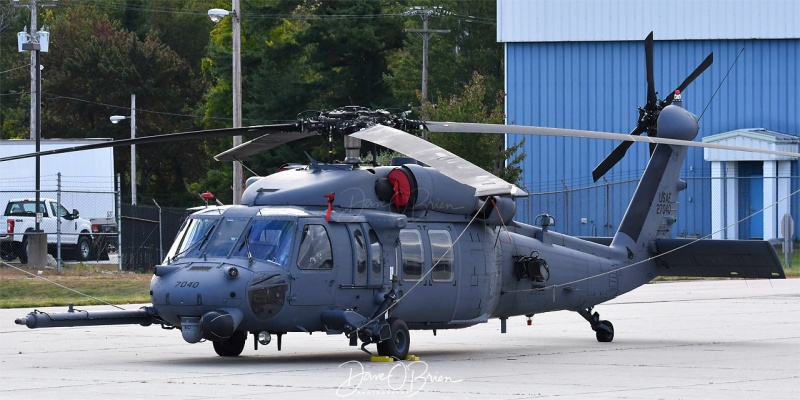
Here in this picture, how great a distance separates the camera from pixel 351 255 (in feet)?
51.9

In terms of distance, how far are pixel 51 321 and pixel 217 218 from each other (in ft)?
7.50

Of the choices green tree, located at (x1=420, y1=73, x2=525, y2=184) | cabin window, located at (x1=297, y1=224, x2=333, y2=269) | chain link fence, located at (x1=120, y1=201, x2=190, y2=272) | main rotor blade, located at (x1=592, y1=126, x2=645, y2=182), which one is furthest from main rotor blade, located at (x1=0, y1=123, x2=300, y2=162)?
green tree, located at (x1=420, y1=73, x2=525, y2=184)

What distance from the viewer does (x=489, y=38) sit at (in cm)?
7006

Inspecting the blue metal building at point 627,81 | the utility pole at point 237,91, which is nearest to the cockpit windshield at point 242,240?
the utility pole at point 237,91

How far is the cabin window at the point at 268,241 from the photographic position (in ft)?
50.0

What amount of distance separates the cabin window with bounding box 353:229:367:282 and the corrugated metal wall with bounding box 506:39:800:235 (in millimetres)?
30037

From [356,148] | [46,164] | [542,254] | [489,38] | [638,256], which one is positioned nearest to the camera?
[356,148]

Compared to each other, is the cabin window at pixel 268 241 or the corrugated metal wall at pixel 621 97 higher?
the corrugated metal wall at pixel 621 97

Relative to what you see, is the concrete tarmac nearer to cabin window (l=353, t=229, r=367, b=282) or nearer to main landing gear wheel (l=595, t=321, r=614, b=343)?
main landing gear wheel (l=595, t=321, r=614, b=343)

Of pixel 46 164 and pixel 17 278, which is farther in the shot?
pixel 46 164

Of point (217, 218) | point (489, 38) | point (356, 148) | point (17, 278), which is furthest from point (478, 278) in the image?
point (489, 38)

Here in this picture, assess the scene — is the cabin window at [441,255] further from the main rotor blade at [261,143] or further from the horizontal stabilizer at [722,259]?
the horizontal stabilizer at [722,259]

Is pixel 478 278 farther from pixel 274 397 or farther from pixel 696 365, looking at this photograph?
pixel 274 397

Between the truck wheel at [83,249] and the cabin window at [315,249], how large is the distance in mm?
27780
